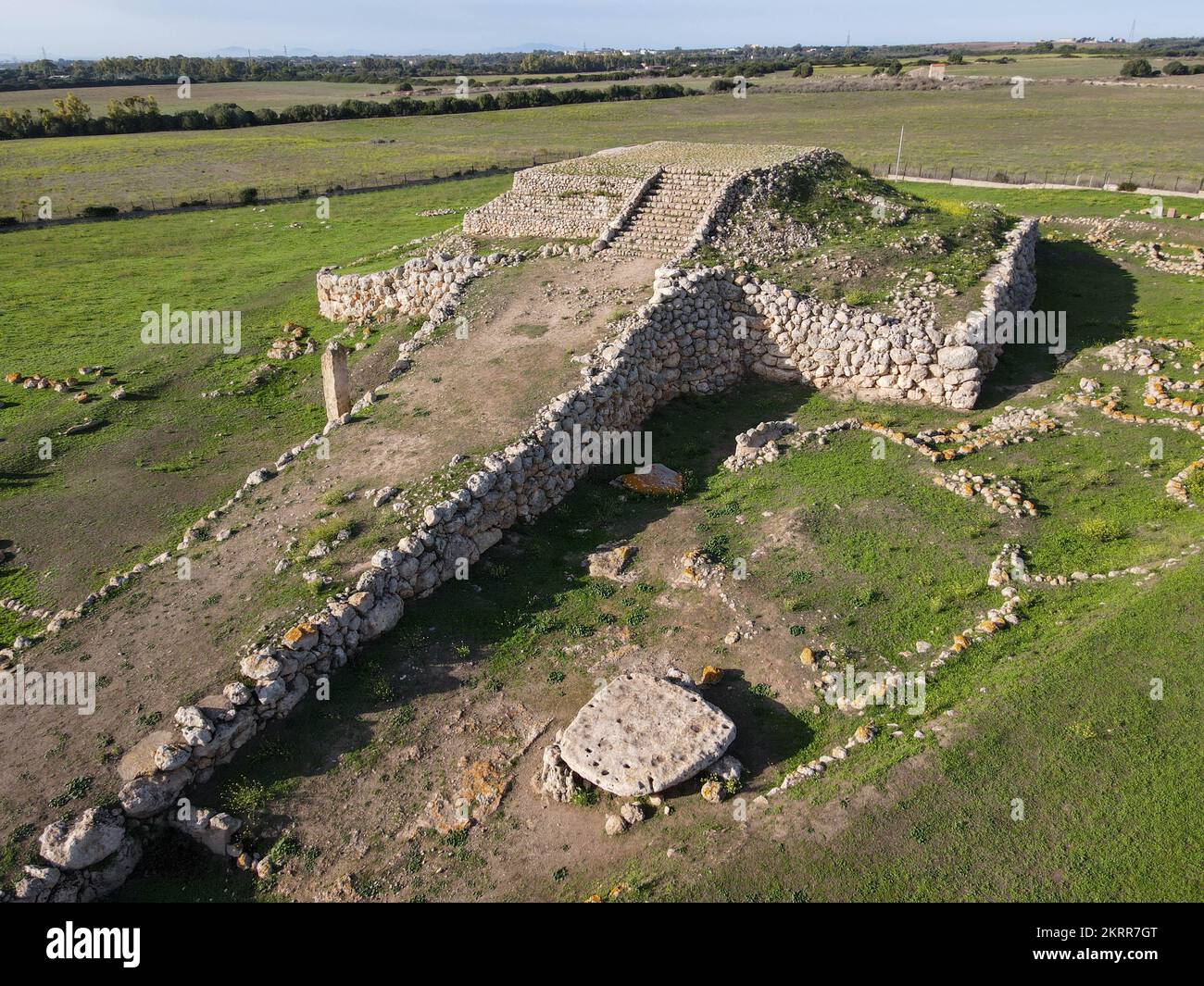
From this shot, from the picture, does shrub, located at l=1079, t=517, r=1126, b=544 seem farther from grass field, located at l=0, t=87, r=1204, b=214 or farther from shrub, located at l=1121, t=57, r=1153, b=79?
shrub, located at l=1121, t=57, r=1153, b=79

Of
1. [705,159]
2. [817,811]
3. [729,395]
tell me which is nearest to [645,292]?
[729,395]

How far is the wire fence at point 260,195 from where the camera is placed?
46.1 meters

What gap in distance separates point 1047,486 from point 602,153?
26.6 m

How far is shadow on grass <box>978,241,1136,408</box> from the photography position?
22.4 m

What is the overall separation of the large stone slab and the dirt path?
5378mm

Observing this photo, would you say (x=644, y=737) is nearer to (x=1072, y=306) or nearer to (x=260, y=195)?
(x=1072, y=306)

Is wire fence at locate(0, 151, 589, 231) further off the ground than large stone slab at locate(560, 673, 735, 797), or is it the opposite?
wire fence at locate(0, 151, 589, 231)

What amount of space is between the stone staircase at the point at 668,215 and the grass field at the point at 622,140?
3127 cm

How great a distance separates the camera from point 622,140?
67.1m

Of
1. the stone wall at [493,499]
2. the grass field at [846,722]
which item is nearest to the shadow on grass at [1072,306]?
the stone wall at [493,499]

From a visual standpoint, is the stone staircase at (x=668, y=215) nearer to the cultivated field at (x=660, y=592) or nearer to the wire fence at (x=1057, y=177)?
the cultivated field at (x=660, y=592)

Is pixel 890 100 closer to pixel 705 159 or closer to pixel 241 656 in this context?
pixel 705 159

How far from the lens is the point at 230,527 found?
16.1 metres

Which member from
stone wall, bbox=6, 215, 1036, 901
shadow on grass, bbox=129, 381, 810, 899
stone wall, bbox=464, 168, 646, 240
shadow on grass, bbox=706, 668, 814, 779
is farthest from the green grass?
shadow on grass, bbox=706, 668, 814, 779
